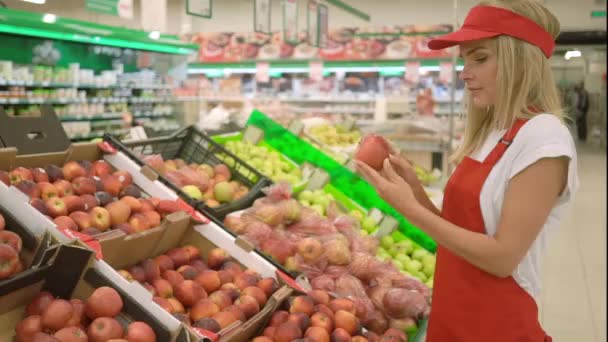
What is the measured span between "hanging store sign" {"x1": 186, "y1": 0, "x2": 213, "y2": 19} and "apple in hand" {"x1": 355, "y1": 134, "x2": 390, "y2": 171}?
7.48 feet

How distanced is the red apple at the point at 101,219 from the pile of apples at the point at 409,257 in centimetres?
127

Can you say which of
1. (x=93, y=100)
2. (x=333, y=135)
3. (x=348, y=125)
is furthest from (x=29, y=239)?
(x=93, y=100)

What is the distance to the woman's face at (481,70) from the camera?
4.60 feet

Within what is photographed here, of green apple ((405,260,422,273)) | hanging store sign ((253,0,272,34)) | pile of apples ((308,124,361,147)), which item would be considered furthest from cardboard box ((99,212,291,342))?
pile of apples ((308,124,361,147))

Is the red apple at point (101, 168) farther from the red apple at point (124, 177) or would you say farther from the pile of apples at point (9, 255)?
the pile of apples at point (9, 255)

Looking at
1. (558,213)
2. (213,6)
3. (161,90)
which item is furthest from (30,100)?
(558,213)

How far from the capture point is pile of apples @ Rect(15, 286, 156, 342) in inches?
46.4

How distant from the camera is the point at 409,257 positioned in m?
2.78

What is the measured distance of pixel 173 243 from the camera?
1888 millimetres

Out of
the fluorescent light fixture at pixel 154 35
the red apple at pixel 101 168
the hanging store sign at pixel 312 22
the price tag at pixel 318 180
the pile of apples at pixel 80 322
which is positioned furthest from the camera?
the fluorescent light fixture at pixel 154 35

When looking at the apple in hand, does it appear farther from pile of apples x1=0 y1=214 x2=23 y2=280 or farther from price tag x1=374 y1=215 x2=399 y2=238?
price tag x1=374 y1=215 x2=399 y2=238

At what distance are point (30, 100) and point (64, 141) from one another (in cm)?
600

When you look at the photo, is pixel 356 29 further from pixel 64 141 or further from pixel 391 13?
pixel 64 141

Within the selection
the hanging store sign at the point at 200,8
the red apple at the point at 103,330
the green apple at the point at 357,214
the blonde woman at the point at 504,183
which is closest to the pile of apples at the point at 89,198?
the red apple at the point at 103,330
